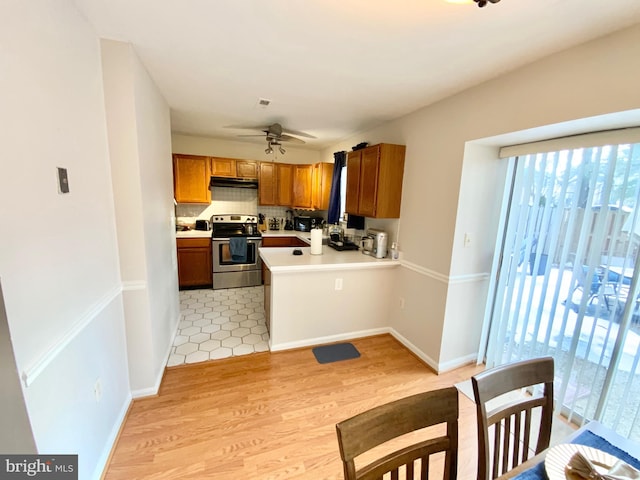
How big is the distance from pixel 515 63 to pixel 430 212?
1.24 meters

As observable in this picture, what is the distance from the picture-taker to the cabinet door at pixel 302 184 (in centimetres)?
481

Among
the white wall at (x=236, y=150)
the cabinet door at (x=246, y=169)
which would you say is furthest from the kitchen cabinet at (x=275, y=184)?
the white wall at (x=236, y=150)

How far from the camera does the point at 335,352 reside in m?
2.73

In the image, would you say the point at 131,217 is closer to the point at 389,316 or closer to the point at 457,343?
the point at 389,316

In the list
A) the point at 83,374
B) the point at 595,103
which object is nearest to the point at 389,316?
the point at 595,103

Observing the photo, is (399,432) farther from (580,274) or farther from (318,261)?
(318,261)

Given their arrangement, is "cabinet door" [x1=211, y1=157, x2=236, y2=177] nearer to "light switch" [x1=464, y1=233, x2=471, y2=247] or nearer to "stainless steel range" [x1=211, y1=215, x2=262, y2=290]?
"stainless steel range" [x1=211, y1=215, x2=262, y2=290]

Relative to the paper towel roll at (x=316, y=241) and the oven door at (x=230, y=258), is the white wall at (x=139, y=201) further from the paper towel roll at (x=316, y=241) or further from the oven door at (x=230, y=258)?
the oven door at (x=230, y=258)

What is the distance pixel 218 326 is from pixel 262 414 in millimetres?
1458

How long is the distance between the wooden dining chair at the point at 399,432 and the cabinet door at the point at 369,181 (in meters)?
2.22

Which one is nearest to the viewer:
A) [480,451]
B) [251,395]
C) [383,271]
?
[480,451]

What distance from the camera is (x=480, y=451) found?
954mm

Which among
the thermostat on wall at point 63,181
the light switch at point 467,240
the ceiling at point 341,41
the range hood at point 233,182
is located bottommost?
the light switch at point 467,240

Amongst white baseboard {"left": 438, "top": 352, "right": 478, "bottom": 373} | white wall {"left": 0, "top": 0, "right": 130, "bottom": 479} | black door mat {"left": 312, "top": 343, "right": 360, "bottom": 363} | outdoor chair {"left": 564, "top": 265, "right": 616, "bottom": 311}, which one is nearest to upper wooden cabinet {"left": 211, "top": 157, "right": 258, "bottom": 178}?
white wall {"left": 0, "top": 0, "right": 130, "bottom": 479}
